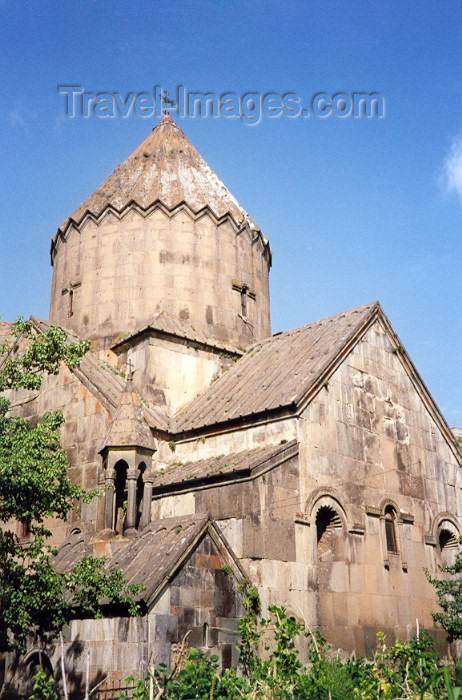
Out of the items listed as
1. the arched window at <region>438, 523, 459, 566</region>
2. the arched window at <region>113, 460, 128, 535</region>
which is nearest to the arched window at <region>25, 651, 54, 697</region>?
the arched window at <region>113, 460, 128, 535</region>

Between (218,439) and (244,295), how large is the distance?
519 cm

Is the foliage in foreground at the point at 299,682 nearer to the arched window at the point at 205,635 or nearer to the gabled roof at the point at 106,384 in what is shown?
the arched window at the point at 205,635

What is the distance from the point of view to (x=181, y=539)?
8.91 m

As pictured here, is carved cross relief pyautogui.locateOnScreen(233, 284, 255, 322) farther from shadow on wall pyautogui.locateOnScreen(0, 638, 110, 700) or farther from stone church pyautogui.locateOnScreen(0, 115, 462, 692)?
shadow on wall pyautogui.locateOnScreen(0, 638, 110, 700)

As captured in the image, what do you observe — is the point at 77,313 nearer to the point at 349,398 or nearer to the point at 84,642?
the point at 349,398

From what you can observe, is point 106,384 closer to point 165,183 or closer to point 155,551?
point 155,551

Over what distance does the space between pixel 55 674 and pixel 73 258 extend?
10.3 m

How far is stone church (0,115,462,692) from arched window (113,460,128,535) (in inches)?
1.2

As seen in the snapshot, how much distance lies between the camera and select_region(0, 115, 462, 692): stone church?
9.09 meters

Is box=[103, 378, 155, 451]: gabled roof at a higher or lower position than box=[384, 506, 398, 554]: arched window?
higher

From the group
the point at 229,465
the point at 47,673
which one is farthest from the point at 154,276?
the point at 47,673

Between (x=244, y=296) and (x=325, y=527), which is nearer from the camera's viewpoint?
(x=325, y=527)

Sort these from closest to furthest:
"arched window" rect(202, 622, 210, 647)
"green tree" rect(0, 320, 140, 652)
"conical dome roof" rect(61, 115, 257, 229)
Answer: "green tree" rect(0, 320, 140, 652) → "arched window" rect(202, 622, 210, 647) → "conical dome roof" rect(61, 115, 257, 229)

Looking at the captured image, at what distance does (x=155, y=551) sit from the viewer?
29.7ft
